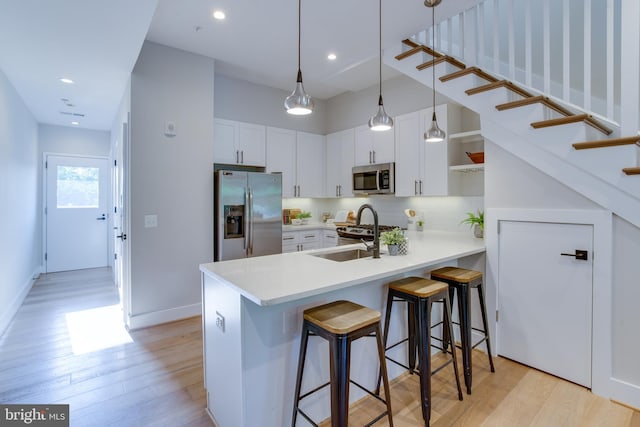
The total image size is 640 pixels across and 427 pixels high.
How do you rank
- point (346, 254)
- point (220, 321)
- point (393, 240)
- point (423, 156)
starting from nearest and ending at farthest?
point (220, 321) < point (393, 240) < point (346, 254) < point (423, 156)

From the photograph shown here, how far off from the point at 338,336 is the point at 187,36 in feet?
10.5

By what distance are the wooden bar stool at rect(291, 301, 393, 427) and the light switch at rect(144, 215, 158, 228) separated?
2377mm

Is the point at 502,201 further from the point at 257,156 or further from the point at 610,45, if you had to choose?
the point at 257,156

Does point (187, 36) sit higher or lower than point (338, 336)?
higher

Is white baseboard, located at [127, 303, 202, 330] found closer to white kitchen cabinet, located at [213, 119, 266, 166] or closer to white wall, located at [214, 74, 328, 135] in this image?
white kitchen cabinet, located at [213, 119, 266, 166]

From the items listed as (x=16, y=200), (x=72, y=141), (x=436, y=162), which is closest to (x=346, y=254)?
(x=436, y=162)

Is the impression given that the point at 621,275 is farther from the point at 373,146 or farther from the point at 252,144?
the point at 252,144

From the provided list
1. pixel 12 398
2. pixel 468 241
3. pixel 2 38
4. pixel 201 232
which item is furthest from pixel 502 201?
pixel 2 38

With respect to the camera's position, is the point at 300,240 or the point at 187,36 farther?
the point at 300,240

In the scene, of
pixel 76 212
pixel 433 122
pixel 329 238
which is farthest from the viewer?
pixel 76 212

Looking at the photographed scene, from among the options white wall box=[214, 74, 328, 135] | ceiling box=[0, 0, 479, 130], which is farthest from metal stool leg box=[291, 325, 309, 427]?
white wall box=[214, 74, 328, 135]

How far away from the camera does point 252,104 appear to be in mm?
4438

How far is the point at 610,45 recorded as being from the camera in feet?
6.57

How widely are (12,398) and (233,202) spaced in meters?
2.33
